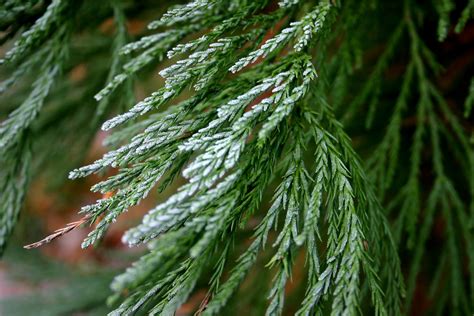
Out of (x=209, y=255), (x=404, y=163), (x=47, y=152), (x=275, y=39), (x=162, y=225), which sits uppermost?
(x=275, y=39)

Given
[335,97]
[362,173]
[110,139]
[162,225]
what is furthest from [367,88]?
[162,225]

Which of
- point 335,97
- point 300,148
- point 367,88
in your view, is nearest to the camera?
point 300,148

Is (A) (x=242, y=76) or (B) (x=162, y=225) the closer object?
(B) (x=162, y=225)

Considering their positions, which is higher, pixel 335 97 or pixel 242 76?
pixel 242 76

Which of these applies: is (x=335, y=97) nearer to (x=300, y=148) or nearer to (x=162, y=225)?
(x=300, y=148)

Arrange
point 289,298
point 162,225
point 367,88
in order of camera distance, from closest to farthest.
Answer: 1. point 162,225
2. point 367,88
3. point 289,298

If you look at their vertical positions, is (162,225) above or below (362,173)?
above

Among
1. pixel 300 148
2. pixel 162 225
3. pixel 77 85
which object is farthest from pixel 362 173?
pixel 77 85

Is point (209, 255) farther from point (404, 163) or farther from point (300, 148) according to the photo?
point (404, 163)

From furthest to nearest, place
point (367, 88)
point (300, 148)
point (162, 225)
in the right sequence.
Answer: point (367, 88) < point (300, 148) < point (162, 225)
